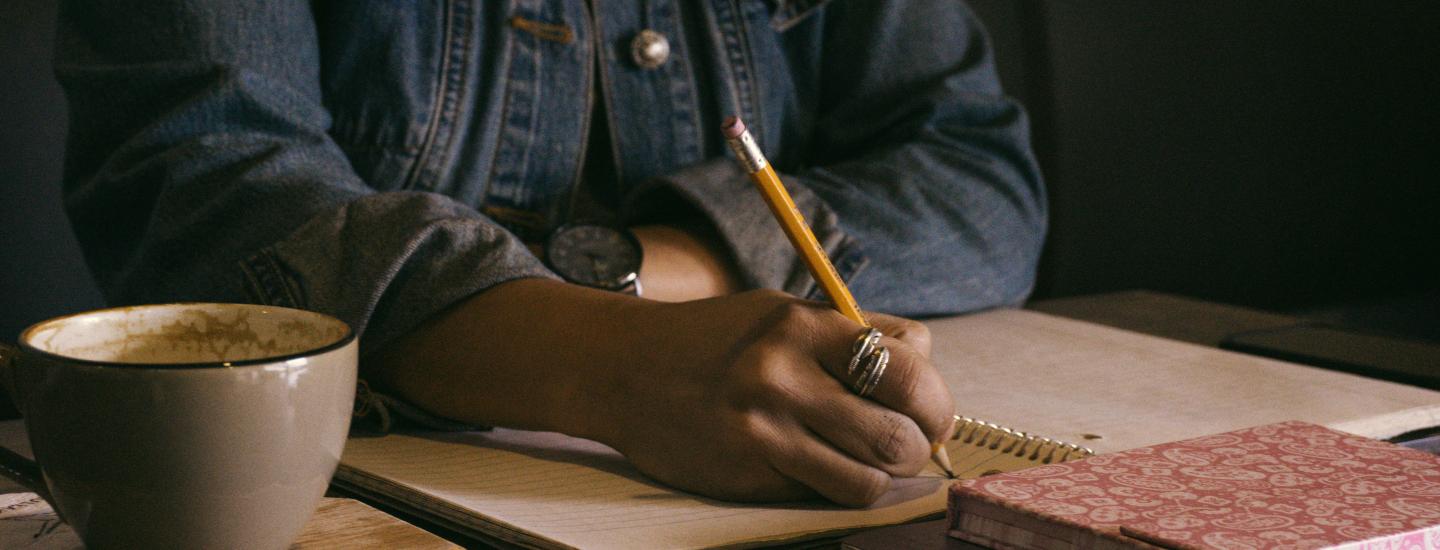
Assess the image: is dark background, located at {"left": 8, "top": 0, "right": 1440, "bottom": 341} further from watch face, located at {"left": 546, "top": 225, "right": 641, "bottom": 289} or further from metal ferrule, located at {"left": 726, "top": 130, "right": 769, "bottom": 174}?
metal ferrule, located at {"left": 726, "top": 130, "right": 769, "bottom": 174}

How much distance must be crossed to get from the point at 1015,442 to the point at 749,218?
0.28m

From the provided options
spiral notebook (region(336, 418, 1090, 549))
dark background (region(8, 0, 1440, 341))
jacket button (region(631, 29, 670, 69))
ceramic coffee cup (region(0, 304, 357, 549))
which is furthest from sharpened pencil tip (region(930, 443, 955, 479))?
dark background (region(8, 0, 1440, 341))

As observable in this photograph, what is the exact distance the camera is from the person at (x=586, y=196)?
0.50m

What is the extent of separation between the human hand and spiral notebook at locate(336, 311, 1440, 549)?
0.04 feet

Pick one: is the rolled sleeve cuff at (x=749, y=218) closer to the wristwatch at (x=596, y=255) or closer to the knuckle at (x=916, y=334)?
the wristwatch at (x=596, y=255)

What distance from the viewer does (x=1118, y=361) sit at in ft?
2.49

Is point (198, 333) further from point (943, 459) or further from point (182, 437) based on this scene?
point (943, 459)

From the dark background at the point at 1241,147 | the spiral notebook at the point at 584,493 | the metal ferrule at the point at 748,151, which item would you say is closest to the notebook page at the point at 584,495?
the spiral notebook at the point at 584,493

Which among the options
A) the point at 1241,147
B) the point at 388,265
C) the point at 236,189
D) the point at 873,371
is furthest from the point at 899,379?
the point at 1241,147

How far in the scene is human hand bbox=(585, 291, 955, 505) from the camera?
1.58ft

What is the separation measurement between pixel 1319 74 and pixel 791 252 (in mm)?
1327

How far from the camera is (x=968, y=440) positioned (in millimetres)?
584

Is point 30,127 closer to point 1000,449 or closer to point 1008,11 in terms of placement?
point 1000,449

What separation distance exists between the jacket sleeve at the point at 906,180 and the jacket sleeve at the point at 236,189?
22 centimetres
